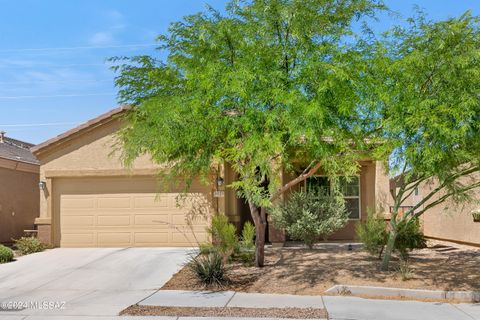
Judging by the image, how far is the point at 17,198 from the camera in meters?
21.8

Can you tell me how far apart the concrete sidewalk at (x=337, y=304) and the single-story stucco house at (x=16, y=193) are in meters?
12.8

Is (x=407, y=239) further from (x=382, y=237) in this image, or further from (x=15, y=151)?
(x=15, y=151)

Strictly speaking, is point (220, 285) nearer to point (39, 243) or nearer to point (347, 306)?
point (347, 306)

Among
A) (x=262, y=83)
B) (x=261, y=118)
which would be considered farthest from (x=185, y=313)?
(x=262, y=83)

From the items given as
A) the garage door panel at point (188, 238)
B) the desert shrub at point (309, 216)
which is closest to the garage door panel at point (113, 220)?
the garage door panel at point (188, 238)

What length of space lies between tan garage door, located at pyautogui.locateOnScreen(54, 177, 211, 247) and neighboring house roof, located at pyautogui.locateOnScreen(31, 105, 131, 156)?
126 centimetres

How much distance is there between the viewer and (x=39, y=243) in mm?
17234

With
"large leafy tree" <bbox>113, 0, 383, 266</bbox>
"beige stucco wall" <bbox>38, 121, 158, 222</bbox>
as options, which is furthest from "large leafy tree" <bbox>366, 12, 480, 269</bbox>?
"beige stucco wall" <bbox>38, 121, 158, 222</bbox>

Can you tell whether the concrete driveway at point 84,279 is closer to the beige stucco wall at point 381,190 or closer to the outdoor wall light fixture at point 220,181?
the outdoor wall light fixture at point 220,181

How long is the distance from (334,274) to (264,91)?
4824mm

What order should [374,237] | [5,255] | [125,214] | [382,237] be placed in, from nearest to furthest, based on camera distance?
[374,237] < [382,237] < [5,255] < [125,214]

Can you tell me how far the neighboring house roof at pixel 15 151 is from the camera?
22356mm

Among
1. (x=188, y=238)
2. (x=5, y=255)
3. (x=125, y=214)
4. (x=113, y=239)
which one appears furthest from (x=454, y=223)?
(x=5, y=255)

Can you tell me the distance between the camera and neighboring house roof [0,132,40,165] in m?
22.4
